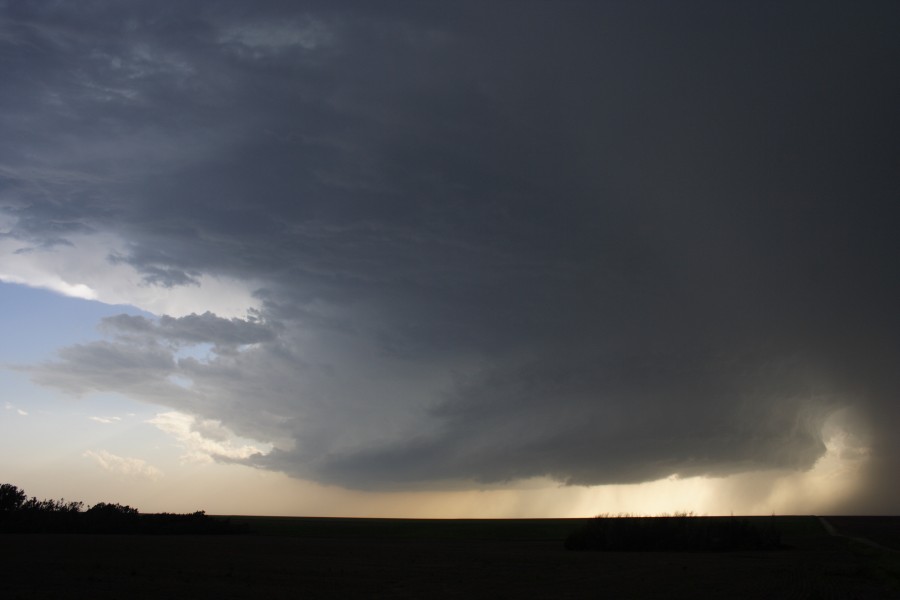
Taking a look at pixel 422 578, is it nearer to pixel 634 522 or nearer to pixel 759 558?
pixel 759 558

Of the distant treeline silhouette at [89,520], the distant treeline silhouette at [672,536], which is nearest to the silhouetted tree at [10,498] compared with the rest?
the distant treeline silhouette at [89,520]

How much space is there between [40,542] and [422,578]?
35312mm

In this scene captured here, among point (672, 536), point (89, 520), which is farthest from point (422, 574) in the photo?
point (89, 520)

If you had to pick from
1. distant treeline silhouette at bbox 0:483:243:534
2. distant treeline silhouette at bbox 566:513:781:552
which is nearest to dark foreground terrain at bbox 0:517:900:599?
distant treeline silhouette at bbox 566:513:781:552

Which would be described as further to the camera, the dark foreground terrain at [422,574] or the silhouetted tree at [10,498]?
the silhouetted tree at [10,498]

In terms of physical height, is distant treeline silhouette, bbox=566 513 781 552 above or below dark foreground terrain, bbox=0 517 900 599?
above

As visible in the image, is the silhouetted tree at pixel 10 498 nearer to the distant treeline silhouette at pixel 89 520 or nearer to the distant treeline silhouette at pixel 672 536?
the distant treeline silhouette at pixel 89 520

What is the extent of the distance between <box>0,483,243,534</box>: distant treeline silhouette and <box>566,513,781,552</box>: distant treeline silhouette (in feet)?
150

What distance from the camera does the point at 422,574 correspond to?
3353 cm

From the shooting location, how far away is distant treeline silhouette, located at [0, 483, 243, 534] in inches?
2680

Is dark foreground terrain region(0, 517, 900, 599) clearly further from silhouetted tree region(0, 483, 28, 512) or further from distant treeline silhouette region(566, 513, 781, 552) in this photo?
silhouetted tree region(0, 483, 28, 512)

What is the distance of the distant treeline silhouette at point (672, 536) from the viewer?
5491cm

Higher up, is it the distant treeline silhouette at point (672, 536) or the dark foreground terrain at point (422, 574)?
the distant treeline silhouette at point (672, 536)

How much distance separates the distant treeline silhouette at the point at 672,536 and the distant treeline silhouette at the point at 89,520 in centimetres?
4567
